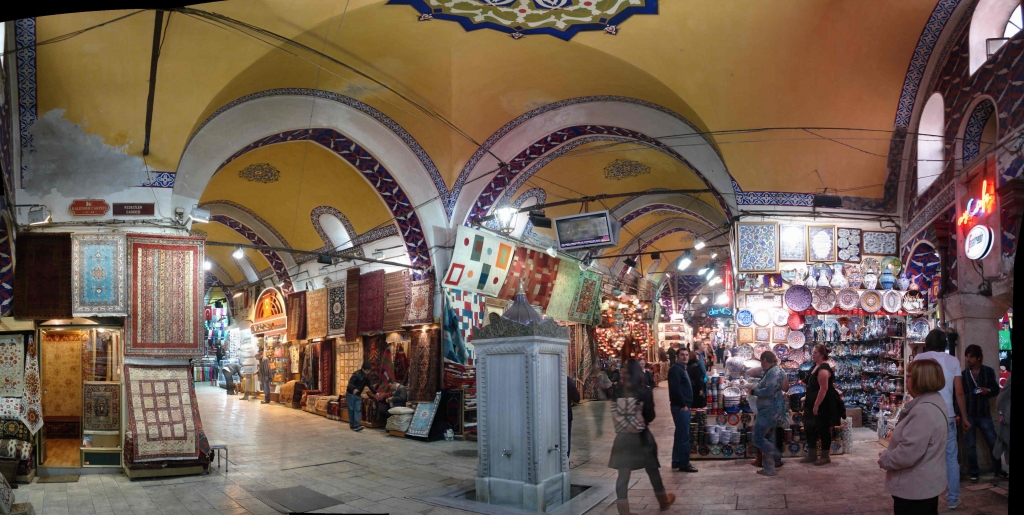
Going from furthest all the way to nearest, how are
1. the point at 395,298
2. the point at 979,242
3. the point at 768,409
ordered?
the point at 395,298 → the point at 768,409 → the point at 979,242

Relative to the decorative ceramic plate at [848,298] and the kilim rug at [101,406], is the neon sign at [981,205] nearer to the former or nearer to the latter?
the decorative ceramic plate at [848,298]

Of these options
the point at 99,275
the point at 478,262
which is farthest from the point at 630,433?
the point at 478,262

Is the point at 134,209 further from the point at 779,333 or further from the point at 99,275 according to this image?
the point at 779,333

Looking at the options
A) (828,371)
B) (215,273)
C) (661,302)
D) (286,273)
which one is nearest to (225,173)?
(286,273)

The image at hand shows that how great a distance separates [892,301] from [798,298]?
1.07m

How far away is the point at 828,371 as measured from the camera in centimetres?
721

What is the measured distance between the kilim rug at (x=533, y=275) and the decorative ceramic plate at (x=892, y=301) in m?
5.37

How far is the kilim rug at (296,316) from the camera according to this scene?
1544 cm

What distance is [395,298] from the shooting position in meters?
12.4

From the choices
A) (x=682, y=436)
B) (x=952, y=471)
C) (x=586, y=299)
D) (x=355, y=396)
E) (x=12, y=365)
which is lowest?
(x=355, y=396)

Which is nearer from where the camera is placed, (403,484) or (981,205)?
(981,205)

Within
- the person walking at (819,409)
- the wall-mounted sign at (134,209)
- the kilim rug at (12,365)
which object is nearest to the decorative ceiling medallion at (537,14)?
the wall-mounted sign at (134,209)

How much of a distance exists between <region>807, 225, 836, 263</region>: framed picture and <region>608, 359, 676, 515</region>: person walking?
16.7 feet

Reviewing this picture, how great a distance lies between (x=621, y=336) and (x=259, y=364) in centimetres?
923
